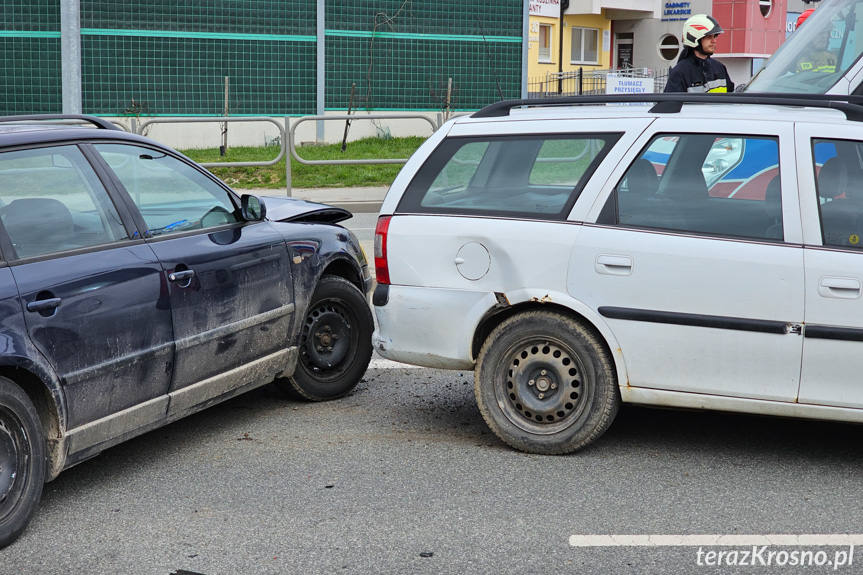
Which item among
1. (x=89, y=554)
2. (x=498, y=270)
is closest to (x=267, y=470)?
(x=89, y=554)

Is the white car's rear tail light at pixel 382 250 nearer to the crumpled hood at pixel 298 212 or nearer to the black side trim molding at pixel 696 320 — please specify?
the crumpled hood at pixel 298 212

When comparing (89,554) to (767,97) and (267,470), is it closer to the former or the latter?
(267,470)

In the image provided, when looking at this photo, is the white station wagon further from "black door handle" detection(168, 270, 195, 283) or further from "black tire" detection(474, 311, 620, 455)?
"black door handle" detection(168, 270, 195, 283)

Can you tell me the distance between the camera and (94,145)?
482cm

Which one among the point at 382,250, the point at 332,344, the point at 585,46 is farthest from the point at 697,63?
the point at 585,46

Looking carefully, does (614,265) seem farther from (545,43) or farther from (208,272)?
(545,43)

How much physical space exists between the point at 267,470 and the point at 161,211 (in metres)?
1.33

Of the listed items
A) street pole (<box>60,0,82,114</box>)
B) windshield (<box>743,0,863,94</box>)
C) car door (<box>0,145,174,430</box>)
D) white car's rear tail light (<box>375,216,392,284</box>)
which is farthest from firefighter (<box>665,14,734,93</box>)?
street pole (<box>60,0,82,114</box>)

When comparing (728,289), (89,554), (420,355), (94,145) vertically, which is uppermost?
(94,145)

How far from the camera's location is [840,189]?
4.65 meters

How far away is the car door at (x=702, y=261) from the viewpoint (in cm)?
461

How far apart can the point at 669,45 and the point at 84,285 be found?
154 feet

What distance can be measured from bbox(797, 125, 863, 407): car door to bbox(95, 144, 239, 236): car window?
2814 millimetres

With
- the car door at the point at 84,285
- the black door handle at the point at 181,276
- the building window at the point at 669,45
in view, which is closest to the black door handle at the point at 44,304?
the car door at the point at 84,285
